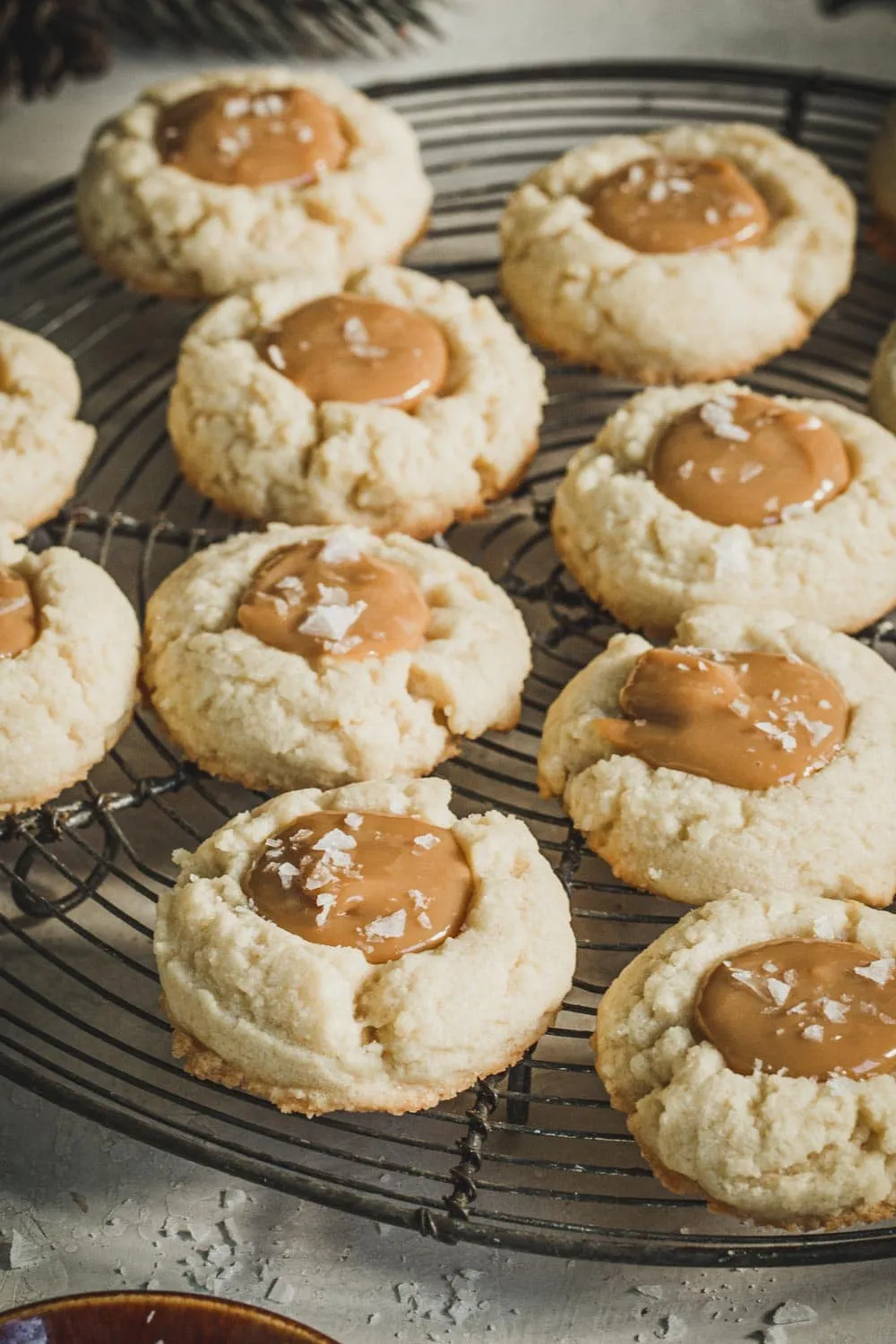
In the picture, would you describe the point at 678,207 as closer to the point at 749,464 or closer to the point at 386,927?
the point at 749,464

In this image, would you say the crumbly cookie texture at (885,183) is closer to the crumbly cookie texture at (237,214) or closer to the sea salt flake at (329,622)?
the crumbly cookie texture at (237,214)

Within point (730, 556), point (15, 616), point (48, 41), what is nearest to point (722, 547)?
point (730, 556)

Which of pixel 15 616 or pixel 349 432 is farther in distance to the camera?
pixel 349 432

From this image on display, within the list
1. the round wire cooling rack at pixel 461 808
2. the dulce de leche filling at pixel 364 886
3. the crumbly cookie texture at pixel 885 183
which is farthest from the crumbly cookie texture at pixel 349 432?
the crumbly cookie texture at pixel 885 183

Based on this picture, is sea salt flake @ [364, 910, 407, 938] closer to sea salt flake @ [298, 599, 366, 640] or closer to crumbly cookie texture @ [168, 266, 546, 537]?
sea salt flake @ [298, 599, 366, 640]

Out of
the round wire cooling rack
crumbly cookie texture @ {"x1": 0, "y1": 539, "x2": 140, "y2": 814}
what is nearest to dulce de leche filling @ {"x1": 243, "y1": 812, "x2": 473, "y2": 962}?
the round wire cooling rack

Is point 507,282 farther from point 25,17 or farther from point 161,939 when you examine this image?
point 161,939
